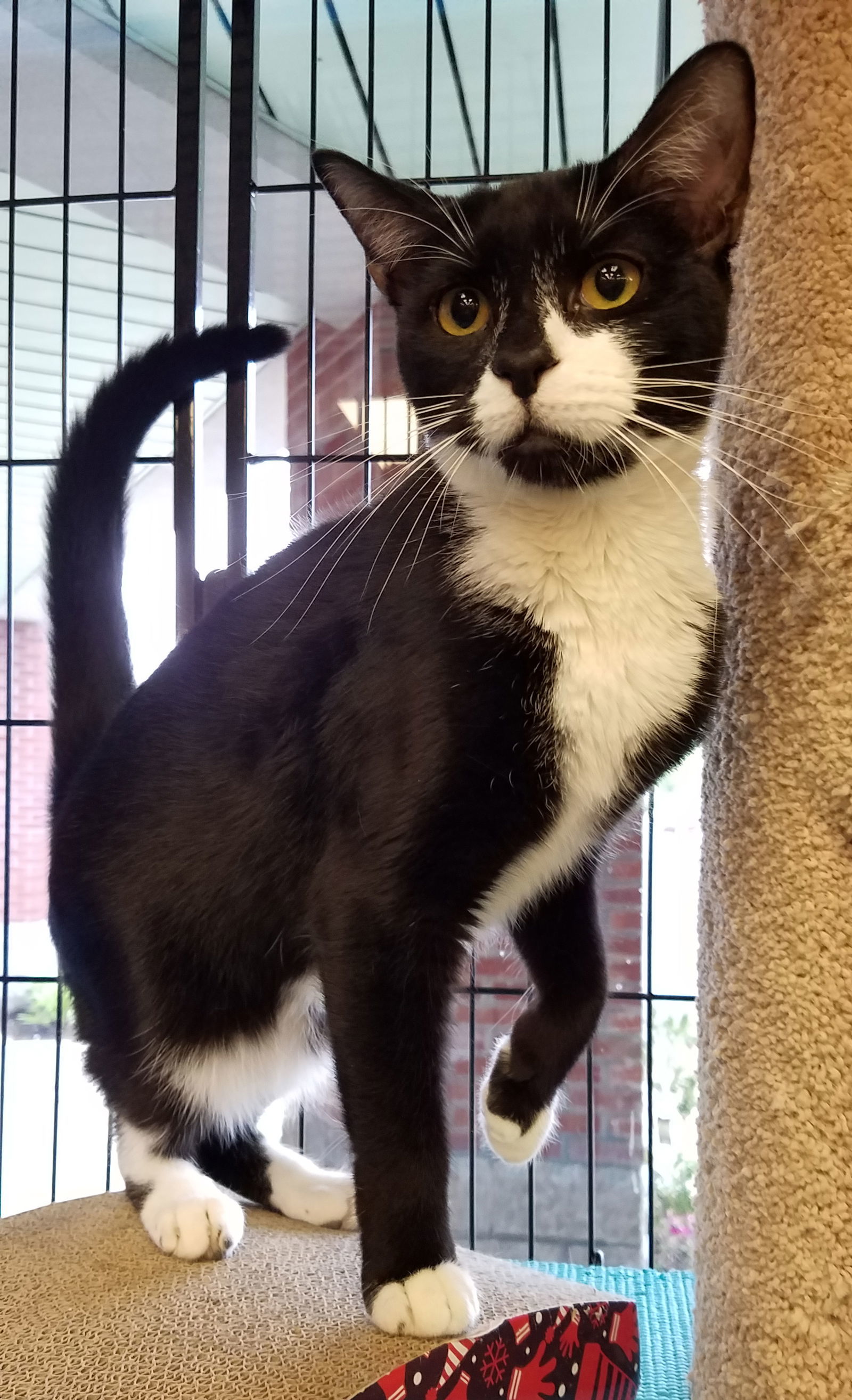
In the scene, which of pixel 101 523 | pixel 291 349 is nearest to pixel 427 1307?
pixel 101 523

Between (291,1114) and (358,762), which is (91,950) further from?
(291,1114)

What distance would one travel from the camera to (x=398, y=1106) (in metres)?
0.62

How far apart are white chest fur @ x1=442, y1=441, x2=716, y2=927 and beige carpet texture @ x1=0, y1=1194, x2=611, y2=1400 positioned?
26 centimetres

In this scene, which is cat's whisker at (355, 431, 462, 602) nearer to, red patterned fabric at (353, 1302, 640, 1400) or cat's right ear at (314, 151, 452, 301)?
cat's right ear at (314, 151, 452, 301)

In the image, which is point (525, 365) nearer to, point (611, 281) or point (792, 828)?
point (611, 281)

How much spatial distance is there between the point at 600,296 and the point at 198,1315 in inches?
28.0

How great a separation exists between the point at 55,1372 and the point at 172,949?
0.29 meters

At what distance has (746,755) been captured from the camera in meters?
0.68

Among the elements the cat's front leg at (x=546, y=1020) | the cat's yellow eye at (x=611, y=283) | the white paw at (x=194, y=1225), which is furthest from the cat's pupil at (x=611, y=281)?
the white paw at (x=194, y=1225)

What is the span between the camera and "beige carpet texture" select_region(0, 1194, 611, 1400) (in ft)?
1.87

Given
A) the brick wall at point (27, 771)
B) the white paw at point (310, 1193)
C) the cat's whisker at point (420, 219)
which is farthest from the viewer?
the brick wall at point (27, 771)

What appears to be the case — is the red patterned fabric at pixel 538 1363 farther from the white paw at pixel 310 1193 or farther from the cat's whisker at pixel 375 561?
the cat's whisker at pixel 375 561

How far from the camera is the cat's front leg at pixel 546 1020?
81 centimetres

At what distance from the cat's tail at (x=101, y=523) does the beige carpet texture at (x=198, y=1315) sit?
1.34 ft
